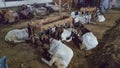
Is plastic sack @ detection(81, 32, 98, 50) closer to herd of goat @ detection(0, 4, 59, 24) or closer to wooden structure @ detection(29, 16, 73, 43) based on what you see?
wooden structure @ detection(29, 16, 73, 43)

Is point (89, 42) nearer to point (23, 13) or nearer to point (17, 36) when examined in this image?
point (17, 36)

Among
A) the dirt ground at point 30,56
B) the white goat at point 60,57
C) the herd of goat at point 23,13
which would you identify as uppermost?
the herd of goat at point 23,13

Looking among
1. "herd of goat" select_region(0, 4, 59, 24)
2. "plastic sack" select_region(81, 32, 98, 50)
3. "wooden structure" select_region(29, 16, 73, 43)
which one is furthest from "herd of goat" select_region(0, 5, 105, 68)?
"herd of goat" select_region(0, 4, 59, 24)

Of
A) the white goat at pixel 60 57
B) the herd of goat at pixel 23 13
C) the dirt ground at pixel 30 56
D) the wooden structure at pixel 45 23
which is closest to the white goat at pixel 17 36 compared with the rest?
the dirt ground at pixel 30 56

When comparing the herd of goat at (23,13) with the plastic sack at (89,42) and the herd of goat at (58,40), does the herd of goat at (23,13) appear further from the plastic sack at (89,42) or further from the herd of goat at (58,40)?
the plastic sack at (89,42)

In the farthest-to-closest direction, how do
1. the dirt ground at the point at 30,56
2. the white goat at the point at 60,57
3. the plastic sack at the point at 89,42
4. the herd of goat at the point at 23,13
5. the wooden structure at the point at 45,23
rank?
the herd of goat at the point at 23,13 → the wooden structure at the point at 45,23 → the plastic sack at the point at 89,42 → the dirt ground at the point at 30,56 → the white goat at the point at 60,57

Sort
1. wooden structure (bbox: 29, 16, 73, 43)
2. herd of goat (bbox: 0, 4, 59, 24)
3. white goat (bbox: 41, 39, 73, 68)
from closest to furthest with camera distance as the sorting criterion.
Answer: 1. white goat (bbox: 41, 39, 73, 68)
2. wooden structure (bbox: 29, 16, 73, 43)
3. herd of goat (bbox: 0, 4, 59, 24)

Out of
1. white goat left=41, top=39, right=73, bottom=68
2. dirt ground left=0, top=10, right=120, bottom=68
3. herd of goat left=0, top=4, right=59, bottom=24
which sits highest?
herd of goat left=0, top=4, right=59, bottom=24

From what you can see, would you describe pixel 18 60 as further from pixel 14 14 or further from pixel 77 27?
pixel 14 14

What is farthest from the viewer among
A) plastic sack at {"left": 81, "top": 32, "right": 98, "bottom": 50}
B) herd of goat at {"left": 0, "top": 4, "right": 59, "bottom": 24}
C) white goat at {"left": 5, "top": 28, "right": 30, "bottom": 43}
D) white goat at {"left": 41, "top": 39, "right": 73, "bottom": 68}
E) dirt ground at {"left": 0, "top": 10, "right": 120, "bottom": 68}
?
herd of goat at {"left": 0, "top": 4, "right": 59, "bottom": 24}

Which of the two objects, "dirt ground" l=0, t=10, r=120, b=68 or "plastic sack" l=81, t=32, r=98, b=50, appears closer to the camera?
"dirt ground" l=0, t=10, r=120, b=68

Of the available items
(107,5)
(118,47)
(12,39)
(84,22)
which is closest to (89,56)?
(118,47)

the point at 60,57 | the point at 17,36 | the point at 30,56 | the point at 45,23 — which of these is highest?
the point at 45,23

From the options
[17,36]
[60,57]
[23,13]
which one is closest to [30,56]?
[60,57]
